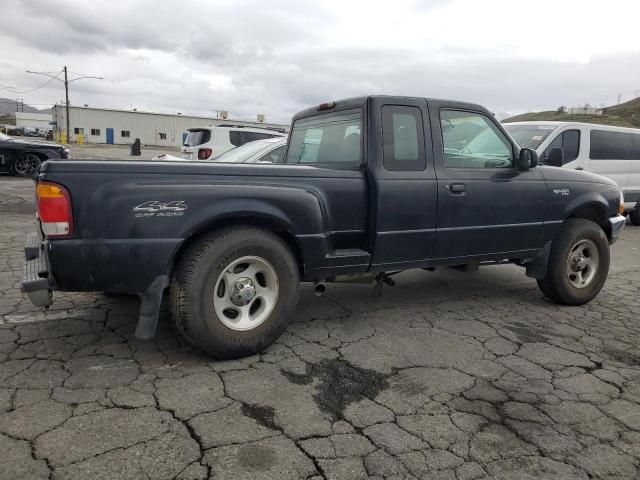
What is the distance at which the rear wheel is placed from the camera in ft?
43.3

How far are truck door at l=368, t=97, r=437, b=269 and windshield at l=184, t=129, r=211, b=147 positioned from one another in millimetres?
8370

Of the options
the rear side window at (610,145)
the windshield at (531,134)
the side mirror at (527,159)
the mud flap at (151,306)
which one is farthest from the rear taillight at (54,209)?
the rear side window at (610,145)

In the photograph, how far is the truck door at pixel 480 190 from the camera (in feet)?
12.9

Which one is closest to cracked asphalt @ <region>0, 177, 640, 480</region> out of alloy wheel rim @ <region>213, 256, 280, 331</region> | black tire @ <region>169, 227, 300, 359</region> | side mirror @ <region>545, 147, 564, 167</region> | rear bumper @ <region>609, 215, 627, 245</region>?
black tire @ <region>169, 227, 300, 359</region>

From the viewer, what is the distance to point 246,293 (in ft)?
10.5

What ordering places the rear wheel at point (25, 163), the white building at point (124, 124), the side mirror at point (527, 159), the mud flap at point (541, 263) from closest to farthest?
the side mirror at point (527, 159), the mud flap at point (541, 263), the rear wheel at point (25, 163), the white building at point (124, 124)

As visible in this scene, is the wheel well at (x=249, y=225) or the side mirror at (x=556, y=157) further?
the side mirror at (x=556, y=157)

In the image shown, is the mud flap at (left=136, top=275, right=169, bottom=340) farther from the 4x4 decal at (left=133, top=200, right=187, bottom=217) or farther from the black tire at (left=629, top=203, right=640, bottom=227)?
the black tire at (left=629, top=203, right=640, bottom=227)

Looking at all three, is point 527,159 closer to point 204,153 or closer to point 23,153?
point 204,153

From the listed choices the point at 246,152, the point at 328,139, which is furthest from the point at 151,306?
the point at 246,152

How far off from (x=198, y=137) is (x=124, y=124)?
55.7 m

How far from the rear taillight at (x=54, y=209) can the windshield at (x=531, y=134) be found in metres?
7.60

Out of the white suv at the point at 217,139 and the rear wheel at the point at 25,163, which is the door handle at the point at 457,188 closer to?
the white suv at the point at 217,139

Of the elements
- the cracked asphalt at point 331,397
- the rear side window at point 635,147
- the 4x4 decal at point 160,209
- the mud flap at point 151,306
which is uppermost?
the rear side window at point 635,147
